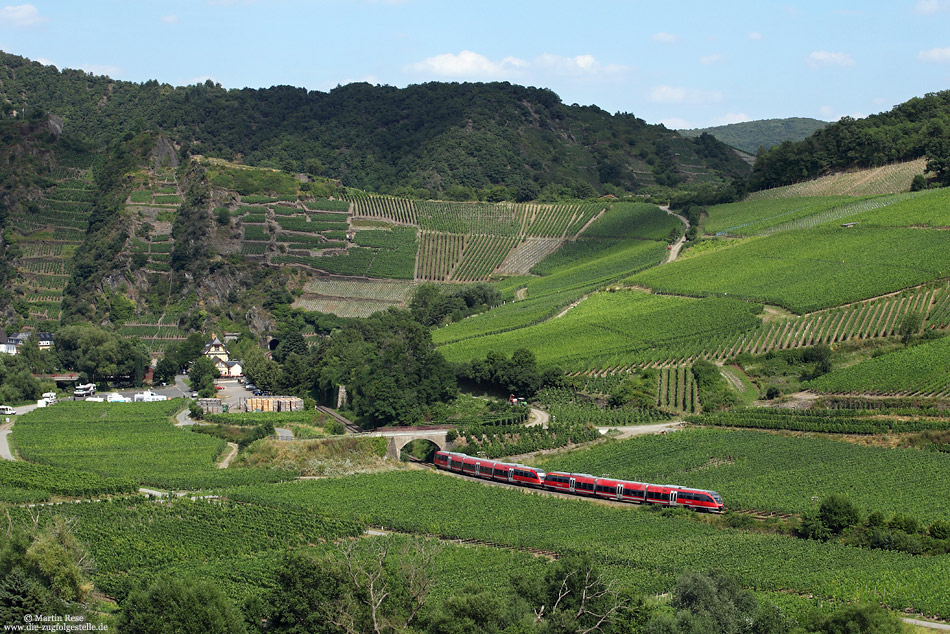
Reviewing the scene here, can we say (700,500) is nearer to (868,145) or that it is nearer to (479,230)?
(868,145)

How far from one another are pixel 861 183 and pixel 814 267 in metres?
38.5

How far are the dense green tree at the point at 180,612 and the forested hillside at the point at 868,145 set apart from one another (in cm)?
11537

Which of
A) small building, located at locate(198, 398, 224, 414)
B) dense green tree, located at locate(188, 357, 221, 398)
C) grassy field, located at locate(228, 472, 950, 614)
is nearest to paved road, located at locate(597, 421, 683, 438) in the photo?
grassy field, located at locate(228, 472, 950, 614)

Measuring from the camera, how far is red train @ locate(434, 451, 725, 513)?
197 feet

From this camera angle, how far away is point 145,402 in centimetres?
10181

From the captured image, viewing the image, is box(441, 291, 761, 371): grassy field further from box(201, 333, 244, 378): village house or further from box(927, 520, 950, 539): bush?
box(927, 520, 950, 539): bush

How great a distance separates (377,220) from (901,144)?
68650 millimetres

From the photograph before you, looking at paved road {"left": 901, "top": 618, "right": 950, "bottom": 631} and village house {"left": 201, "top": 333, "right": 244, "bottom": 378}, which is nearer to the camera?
paved road {"left": 901, "top": 618, "right": 950, "bottom": 631}

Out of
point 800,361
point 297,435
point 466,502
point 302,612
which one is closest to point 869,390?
point 800,361

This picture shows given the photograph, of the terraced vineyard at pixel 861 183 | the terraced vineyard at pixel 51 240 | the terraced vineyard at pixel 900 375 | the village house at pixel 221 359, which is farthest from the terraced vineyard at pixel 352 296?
the terraced vineyard at pixel 900 375

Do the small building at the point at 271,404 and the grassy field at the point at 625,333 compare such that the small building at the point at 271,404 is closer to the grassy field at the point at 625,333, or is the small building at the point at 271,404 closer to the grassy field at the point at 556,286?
the grassy field at the point at 625,333

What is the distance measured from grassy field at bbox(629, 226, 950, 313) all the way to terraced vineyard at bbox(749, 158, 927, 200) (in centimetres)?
2146

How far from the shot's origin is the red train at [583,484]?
60.2 m

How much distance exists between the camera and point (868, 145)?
147 m
